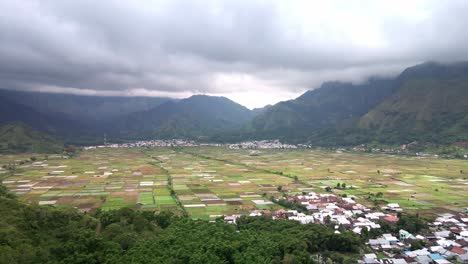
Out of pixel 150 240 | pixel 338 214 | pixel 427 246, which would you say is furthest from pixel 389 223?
pixel 150 240

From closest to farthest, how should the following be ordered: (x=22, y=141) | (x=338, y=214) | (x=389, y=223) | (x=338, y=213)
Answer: (x=389, y=223)
(x=338, y=214)
(x=338, y=213)
(x=22, y=141)

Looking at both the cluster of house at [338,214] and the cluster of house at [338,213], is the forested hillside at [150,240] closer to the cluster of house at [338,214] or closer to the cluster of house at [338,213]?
the cluster of house at [338,214]

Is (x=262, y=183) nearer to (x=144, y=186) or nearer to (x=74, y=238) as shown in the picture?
(x=144, y=186)

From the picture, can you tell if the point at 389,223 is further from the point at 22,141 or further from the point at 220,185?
the point at 22,141

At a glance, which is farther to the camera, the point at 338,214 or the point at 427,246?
the point at 338,214

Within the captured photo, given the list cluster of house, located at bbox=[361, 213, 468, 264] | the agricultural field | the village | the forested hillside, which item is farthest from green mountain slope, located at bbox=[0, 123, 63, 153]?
cluster of house, located at bbox=[361, 213, 468, 264]

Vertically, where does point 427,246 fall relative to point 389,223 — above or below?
below

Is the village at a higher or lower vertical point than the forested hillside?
lower

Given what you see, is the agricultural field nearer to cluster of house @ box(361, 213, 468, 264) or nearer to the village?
the village
